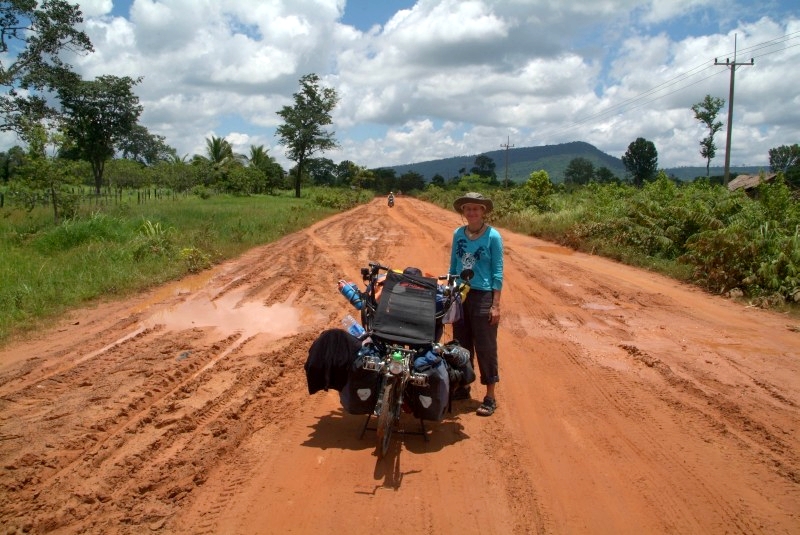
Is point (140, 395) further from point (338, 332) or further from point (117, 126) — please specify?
point (117, 126)

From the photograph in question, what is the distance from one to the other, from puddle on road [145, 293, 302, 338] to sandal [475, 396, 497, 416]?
3.29 m

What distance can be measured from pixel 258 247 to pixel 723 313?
11841mm

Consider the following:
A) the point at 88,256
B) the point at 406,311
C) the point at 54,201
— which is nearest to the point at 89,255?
the point at 88,256

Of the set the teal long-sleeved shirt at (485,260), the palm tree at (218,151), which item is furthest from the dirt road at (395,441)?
the palm tree at (218,151)

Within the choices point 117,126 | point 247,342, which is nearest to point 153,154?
point 117,126

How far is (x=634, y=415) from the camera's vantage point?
5270 millimetres

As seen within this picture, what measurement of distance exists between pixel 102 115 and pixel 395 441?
98.4 feet

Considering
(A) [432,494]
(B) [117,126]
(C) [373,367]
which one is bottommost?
(A) [432,494]

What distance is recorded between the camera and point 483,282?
17.2 feet

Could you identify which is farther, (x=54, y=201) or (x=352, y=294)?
(x=54, y=201)

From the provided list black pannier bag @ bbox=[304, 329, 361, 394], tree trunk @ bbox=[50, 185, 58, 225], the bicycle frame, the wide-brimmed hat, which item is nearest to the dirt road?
the bicycle frame

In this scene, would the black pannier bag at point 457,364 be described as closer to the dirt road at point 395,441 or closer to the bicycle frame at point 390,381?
the bicycle frame at point 390,381

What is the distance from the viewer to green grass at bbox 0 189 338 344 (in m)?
8.59

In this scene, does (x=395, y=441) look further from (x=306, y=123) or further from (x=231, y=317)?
(x=306, y=123)
